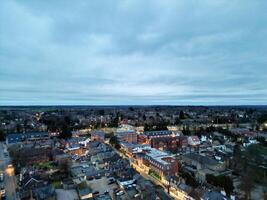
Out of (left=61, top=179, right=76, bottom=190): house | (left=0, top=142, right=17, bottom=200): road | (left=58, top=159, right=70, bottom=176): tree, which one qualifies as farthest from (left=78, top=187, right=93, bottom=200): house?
(left=58, top=159, right=70, bottom=176): tree

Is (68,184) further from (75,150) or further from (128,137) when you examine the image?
(128,137)

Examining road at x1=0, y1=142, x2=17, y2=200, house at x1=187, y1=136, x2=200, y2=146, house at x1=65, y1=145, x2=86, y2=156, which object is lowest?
road at x1=0, y1=142, x2=17, y2=200

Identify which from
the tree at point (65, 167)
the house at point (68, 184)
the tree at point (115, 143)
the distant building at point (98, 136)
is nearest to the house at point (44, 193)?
the house at point (68, 184)

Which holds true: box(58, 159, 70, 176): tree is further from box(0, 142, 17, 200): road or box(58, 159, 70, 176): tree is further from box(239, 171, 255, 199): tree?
box(239, 171, 255, 199): tree

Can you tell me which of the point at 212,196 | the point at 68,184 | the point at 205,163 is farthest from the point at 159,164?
the point at 68,184

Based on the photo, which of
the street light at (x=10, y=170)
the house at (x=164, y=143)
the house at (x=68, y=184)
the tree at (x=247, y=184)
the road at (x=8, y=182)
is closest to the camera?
the tree at (x=247, y=184)

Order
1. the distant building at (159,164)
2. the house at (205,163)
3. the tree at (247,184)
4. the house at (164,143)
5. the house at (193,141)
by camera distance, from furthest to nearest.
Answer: the house at (193,141), the house at (164,143), the house at (205,163), the distant building at (159,164), the tree at (247,184)

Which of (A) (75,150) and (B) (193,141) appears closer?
(A) (75,150)

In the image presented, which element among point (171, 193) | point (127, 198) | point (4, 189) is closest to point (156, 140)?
point (171, 193)

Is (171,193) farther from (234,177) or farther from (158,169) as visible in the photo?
(234,177)

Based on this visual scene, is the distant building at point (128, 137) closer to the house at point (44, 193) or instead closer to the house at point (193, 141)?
the house at point (193, 141)

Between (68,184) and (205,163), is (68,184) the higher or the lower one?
the lower one
